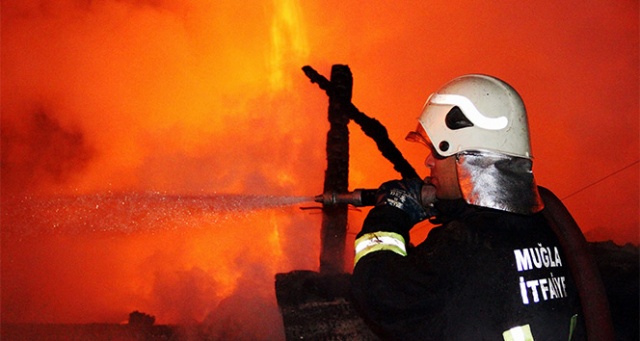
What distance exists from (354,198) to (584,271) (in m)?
1.13

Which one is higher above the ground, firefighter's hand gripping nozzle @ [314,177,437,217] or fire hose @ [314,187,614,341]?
firefighter's hand gripping nozzle @ [314,177,437,217]

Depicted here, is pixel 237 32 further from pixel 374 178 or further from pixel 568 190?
pixel 568 190

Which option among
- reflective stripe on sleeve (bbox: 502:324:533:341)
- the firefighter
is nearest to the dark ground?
the firefighter

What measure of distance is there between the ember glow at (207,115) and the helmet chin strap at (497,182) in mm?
5542

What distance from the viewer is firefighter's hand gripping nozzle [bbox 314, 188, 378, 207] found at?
104 inches

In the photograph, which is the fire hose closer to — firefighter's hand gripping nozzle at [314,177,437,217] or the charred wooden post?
firefighter's hand gripping nozzle at [314,177,437,217]

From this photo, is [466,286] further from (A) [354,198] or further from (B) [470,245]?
(A) [354,198]

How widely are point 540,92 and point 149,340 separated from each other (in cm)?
760

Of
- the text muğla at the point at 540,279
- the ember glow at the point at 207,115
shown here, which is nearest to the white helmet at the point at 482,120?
the text muğla at the point at 540,279

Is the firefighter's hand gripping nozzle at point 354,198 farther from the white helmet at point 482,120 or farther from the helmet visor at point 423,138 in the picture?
the white helmet at point 482,120

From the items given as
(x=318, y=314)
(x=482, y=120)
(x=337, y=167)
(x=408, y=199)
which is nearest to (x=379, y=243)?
(x=408, y=199)

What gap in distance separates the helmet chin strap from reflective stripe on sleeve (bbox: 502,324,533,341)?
0.45 metres

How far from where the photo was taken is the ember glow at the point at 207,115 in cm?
772

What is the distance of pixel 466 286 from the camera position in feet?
6.07
